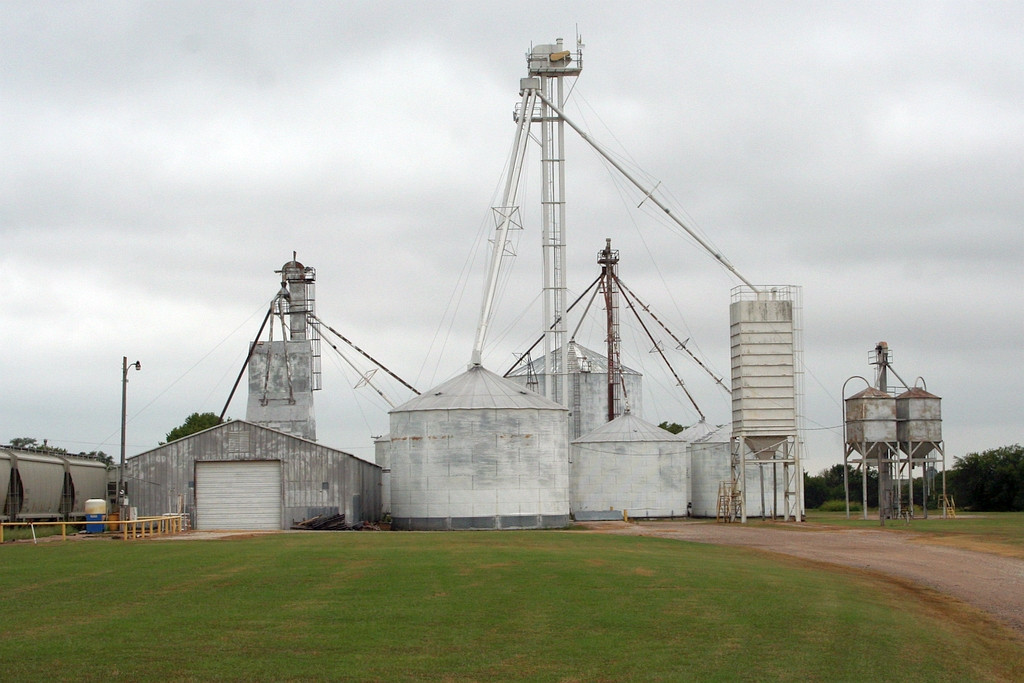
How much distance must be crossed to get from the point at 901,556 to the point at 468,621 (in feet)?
82.7

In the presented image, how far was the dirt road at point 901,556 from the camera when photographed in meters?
30.5

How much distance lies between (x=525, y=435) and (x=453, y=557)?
25471 mm

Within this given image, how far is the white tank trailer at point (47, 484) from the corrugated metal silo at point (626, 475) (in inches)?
1204

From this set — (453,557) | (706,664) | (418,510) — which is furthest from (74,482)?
(706,664)

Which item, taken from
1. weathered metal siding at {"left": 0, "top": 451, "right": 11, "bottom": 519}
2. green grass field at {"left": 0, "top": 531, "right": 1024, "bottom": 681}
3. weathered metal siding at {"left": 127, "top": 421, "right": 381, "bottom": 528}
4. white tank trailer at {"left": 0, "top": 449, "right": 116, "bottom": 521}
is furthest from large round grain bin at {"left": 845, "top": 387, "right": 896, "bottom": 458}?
weathered metal siding at {"left": 0, "top": 451, "right": 11, "bottom": 519}

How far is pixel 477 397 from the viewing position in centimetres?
5956

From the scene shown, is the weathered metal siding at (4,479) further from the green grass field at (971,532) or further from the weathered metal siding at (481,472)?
the green grass field at (971,532)

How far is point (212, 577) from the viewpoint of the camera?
92.4ft

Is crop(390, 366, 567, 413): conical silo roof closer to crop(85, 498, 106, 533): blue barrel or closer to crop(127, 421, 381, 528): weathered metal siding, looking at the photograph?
crop(127, 421, 381, 528): weathered metal siding

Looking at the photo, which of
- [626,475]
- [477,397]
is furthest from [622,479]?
[477,397]

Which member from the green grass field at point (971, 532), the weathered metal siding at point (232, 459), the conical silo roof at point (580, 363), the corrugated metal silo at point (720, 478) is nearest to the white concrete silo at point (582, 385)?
the conical silo roof at point (580, 363)

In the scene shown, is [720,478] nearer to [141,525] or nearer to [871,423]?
[871,423]

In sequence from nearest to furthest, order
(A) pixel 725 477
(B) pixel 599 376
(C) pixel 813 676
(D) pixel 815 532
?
(C) pixel 813 676
(D) pixel 815 532
(A) pixel 725 477
(B) pixel 599 376

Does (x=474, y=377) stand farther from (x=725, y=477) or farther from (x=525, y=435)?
(x=725, y=477)
